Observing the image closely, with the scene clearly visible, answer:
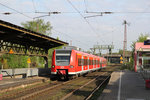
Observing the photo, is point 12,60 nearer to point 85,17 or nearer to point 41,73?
point 41,73

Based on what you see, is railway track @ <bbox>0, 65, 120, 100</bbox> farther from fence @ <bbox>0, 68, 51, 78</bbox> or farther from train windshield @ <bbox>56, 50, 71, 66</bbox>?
fence @ <bbox>0, 68, 51, 78</bbox>

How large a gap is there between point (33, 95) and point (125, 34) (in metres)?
37.2

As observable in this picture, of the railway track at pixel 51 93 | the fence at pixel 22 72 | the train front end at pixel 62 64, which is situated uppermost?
the train front end at pixel 62 64

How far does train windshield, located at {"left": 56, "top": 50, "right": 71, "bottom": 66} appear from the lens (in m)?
18.8

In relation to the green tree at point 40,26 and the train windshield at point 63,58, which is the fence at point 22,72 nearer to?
Answer: the train windshield at point 63,58

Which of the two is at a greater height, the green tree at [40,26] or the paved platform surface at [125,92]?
the green tree at [40,26]

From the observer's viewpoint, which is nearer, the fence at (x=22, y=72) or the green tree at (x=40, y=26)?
the fence at (x=22, y=72)

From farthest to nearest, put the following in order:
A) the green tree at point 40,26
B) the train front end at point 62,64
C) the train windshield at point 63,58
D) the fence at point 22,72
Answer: the green tree at point 40,26 → the fence at point 22,72 → the train windshield at point 63,58 → the train front end at point 62,64

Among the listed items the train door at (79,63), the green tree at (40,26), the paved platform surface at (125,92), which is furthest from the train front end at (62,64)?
the green tree at (40,26)

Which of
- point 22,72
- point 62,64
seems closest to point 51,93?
point 62,64

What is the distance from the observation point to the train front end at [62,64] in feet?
61.1

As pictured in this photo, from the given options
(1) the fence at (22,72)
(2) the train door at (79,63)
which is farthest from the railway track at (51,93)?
(1) the fence at (22,72)

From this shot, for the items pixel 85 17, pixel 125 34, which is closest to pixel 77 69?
pixel 85 17

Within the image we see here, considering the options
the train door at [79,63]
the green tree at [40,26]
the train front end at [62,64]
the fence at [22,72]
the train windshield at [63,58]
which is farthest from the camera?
the green tree at [40,26]
